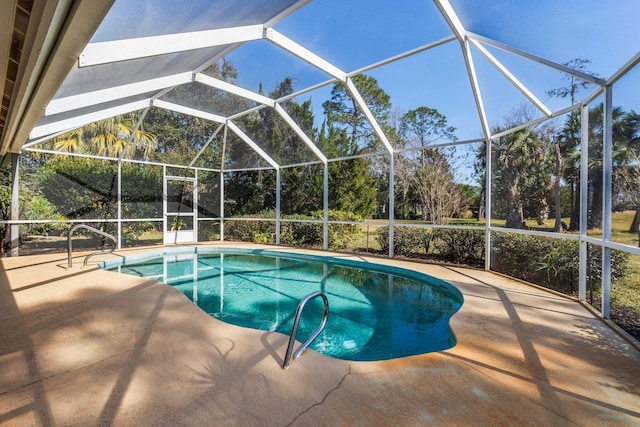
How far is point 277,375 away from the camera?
2.34 metres

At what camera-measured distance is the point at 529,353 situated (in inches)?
112

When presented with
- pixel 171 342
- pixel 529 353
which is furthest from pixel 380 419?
pixel 171 342

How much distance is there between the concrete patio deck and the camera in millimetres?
1925

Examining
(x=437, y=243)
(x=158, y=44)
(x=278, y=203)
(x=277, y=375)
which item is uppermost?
(x=158, y=44)

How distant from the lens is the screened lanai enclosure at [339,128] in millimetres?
3514

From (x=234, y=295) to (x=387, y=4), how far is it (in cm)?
552

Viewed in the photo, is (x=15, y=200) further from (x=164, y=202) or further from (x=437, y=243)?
(x=437, y=243)

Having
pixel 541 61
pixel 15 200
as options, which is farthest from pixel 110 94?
pixel 541 61

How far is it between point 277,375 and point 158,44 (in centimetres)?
425

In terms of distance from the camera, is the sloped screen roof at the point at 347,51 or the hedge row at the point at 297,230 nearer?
the sloped screen roof at the point at 347,51

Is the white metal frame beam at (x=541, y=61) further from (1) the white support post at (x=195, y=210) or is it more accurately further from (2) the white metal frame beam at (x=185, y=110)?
(1) the white support post at (x=195, y=210)

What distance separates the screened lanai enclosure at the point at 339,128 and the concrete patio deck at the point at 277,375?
5.51 ft

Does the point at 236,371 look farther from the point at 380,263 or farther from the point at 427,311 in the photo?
the point at 380,263

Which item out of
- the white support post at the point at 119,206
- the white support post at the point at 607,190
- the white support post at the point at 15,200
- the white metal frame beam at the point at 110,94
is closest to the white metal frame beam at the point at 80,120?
the white support post at the point at 15,200
